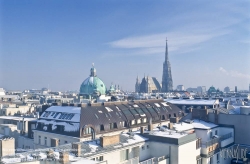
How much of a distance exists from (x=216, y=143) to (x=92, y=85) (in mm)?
99962

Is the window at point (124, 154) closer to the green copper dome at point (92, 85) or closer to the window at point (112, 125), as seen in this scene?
the window at point (112, 125)

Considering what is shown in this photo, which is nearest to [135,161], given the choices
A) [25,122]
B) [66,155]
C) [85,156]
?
[85,156]

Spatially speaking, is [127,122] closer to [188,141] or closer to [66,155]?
[188,141]

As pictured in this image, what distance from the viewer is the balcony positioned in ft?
134

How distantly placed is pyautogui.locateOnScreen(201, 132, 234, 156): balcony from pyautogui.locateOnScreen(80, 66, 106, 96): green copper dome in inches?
3654

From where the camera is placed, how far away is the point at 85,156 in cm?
2761

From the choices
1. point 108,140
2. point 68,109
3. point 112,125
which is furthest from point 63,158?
point 112,125

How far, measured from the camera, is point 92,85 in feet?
456

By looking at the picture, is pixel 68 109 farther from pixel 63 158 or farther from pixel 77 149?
pixel 63 158

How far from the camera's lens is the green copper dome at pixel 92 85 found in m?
138

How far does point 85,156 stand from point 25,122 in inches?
1421

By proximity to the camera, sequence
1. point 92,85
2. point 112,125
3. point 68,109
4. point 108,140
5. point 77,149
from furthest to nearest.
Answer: point 92,85
point 112,125
point 68,109
point 108,140
point 77,149

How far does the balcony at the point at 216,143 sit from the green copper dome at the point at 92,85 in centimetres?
9280

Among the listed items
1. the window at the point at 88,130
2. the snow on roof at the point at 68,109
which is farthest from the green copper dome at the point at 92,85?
the window at the point at 88,130
